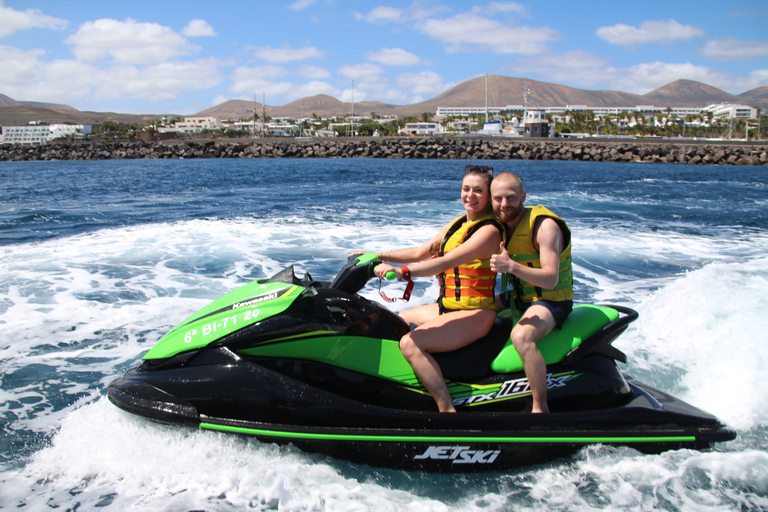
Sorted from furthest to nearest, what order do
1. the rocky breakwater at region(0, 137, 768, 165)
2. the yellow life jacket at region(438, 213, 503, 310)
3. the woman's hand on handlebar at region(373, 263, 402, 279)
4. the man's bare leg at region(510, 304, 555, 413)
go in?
the rocky breakwater at region(0, 137, 768, 165) < the yellow life jacket at region(438, 213, 503, 310) < the man's bare leg at region(510, 304, 555, 413) < the woman's hand on handlebar at region(373, 263, 402, 279)

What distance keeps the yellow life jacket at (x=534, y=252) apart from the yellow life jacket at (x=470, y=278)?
0.43 ft

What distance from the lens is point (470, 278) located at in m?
2.83

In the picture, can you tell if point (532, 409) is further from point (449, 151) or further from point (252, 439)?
point (449, 151)

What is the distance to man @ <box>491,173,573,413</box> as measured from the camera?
266cm

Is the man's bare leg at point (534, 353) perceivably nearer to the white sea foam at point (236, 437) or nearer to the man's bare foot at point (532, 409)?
the man's bare foot at point (532, 409)

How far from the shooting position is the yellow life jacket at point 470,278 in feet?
9.13

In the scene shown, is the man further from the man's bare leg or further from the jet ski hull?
the jet ski hull

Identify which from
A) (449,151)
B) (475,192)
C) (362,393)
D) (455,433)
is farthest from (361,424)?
(449,151)

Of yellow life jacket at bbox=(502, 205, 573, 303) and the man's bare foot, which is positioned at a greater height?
yellow life jacket at bbox=(502, 205, 573, 303)

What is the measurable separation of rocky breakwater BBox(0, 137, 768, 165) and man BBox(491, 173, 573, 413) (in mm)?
51700

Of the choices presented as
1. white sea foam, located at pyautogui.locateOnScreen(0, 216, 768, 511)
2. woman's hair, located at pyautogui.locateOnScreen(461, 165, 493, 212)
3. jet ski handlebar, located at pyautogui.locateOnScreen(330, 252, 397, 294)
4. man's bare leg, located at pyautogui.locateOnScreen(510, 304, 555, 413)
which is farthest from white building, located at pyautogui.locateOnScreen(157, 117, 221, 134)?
man's bare leg, located at pyautogui.locateOnScreen(510, 304, 555, 413)

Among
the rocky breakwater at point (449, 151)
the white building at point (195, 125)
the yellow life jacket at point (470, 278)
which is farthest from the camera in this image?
the white building at point (195, 125)

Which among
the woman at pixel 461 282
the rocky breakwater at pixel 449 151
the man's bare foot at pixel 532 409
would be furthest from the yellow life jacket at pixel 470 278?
the rocky breakwater at pixel 449 151

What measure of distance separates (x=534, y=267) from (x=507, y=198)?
0.41 m
